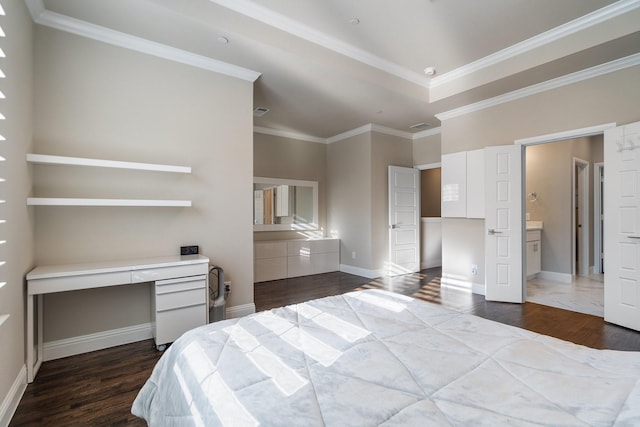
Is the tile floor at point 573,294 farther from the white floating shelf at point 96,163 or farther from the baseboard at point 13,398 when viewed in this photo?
the baseboard at point 13,398

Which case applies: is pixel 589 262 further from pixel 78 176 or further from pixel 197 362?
pixel 78 176

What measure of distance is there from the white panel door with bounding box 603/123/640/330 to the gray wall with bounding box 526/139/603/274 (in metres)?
2.13

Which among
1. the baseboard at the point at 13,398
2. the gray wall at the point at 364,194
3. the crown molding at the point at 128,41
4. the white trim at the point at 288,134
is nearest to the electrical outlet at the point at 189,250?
the baseboard at the point at 13,398

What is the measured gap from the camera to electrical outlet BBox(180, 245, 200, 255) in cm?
307

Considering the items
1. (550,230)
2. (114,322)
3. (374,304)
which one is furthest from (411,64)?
(114,322)

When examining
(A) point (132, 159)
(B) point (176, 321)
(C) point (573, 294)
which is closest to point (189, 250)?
(B) point (176, 321)

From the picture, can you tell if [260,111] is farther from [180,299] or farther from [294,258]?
[180,299]

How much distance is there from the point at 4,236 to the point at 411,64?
4.14 meters

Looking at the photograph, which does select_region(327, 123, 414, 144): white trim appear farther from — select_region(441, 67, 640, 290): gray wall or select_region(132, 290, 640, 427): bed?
select_region(132, 290, 640, 427): bed

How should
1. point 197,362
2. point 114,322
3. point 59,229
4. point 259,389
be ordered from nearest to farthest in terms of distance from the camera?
point 259,389 < point 197,362 < point 59,229 < point 114,322

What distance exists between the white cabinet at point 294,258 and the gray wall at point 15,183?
324 centimetres

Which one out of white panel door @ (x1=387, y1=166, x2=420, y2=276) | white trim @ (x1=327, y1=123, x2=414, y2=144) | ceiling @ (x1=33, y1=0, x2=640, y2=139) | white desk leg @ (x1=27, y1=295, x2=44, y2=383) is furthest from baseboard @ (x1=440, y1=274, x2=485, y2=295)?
white desk leg @ (x1=27, y1=295, x2=44, y2=383)

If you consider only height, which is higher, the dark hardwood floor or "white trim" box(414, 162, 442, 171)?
"white trim" box(414, 162, 442, 171)

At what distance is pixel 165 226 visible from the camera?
9.87 ft
